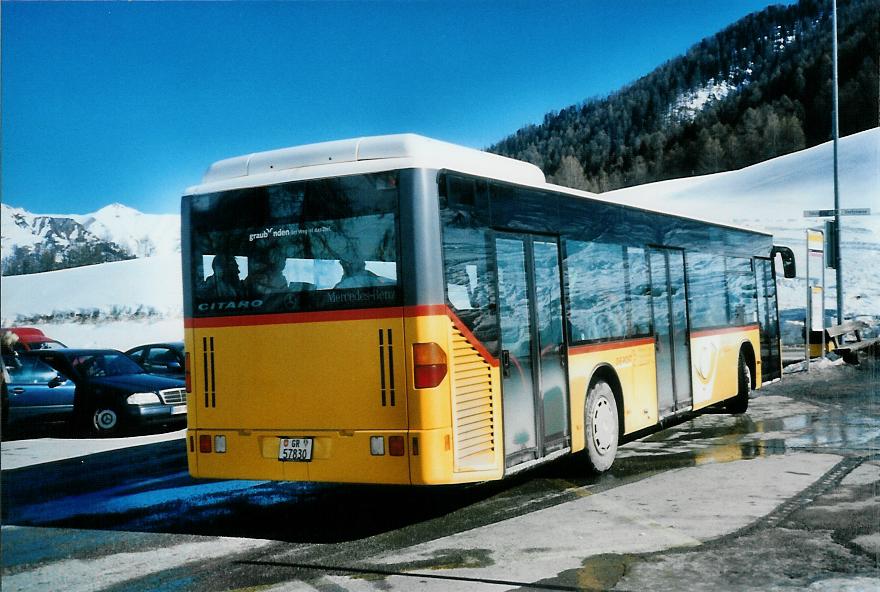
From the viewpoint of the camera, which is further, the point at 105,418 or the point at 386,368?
the point at 105,418

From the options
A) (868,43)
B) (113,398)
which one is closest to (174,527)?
(113,398)

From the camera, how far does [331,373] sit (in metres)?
6.93

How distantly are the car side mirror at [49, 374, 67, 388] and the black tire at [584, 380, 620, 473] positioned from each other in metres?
9.21

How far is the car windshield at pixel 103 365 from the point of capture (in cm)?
1491

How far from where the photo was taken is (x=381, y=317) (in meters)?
6.75

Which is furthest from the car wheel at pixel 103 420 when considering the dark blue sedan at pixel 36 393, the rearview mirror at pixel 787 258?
the rearview mirror at pixel 787 258

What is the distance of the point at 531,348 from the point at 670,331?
386cm

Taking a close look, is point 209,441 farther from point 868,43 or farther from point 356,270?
point 868,43

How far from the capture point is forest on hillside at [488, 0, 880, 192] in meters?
87.8

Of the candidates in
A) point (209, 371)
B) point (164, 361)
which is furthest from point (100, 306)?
point (209, 371)

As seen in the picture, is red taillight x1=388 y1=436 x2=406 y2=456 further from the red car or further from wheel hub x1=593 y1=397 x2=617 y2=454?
the red car

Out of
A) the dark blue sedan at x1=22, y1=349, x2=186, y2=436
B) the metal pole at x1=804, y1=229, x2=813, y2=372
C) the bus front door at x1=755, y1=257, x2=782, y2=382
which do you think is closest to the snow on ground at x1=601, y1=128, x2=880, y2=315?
the metal pole at x1=804, y1=229, x2=813, y2=372

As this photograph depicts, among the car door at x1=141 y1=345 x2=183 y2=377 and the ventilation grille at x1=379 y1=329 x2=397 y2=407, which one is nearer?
the ventilation grille at x1=379 y1=329 x2=397 y2=407

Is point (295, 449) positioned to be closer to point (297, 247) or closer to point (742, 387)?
point (297, 247)
